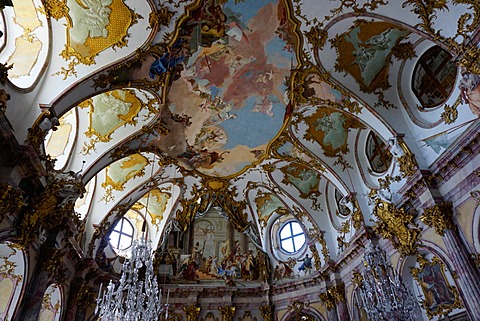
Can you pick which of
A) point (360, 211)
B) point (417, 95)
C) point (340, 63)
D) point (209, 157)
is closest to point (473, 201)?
point (417, 95)

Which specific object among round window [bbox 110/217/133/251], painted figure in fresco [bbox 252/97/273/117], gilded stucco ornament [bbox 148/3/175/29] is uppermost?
painted figure in fresco [bbox 252/97/273/117]

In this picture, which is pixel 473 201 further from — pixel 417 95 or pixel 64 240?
pixel 64 240

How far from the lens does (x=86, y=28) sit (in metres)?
9.08

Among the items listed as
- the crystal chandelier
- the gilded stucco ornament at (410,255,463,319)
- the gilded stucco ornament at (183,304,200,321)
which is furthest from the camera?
the gilded stucco ornament at (183,304,200,321)

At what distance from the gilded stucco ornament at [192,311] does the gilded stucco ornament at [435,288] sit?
8.66 meters

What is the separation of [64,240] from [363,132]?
1090 cm

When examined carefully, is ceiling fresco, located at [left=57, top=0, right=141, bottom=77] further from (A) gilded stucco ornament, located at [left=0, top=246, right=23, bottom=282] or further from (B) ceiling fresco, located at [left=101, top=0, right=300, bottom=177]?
(A) gilded stucco ornament, located at [left=0, top=246, right=23, bottom=282]

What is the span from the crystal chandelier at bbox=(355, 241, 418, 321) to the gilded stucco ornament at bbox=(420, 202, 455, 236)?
1.59m

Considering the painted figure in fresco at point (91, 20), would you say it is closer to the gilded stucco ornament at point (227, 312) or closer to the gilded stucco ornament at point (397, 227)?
the gilded stucco ornament at point (397, 227)

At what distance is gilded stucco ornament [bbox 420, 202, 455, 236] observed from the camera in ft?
29.1

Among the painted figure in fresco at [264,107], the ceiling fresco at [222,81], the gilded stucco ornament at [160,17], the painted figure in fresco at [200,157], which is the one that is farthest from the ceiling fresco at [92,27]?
the painted figure in fresco at [200,157]

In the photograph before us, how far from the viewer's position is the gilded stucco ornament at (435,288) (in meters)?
9.07

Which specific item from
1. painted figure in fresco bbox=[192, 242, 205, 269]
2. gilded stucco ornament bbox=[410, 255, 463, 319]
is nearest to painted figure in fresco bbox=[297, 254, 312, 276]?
painted figure in fresco bbox=[192, 242, 205, 269]

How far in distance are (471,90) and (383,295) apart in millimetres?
5268
